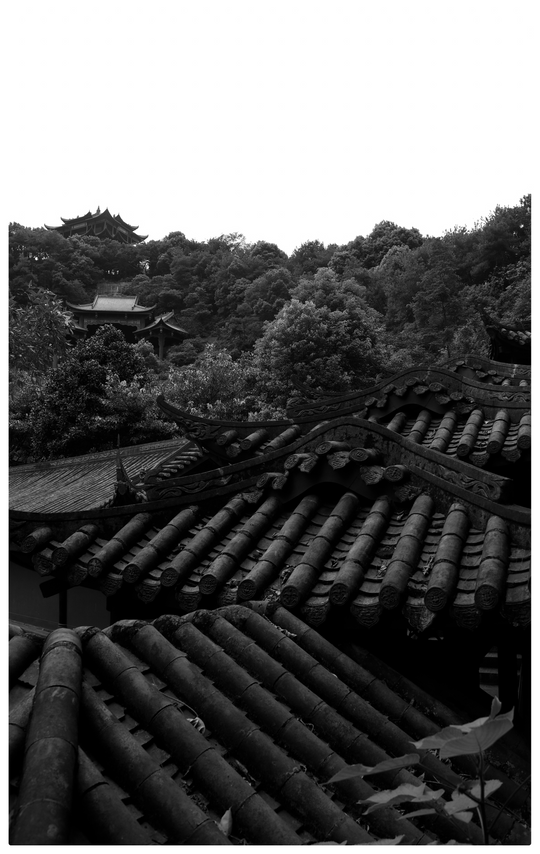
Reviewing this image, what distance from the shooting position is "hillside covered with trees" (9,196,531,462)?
23250 mm

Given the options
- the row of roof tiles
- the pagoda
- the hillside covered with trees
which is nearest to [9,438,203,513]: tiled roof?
the hillside covered with trees

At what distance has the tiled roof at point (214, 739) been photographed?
236cm

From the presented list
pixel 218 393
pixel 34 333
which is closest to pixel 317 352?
pixel 218 393

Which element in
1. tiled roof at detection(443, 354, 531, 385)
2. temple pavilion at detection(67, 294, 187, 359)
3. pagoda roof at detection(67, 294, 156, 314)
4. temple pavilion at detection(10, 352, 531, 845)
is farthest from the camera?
pagoda roof at detection(67, 294, 156, 314)

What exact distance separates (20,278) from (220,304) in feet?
64.1

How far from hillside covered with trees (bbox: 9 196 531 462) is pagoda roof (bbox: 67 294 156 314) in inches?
193

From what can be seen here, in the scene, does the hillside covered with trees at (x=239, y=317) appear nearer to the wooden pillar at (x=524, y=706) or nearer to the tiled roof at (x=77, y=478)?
the tiled roof at (x=77, y=478)

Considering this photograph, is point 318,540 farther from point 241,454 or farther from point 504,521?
point 241,454

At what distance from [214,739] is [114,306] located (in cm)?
5396

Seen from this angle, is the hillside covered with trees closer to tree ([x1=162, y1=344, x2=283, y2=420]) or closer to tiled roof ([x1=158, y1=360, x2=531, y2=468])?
tree ([x1=162, y1=344, x2=283, y2=420])

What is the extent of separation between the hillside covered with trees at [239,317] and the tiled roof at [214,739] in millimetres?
12313

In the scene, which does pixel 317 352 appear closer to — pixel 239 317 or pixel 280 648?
pixel 239 317

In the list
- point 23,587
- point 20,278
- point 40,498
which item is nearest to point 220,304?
point 20,278

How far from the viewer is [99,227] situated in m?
80.8
